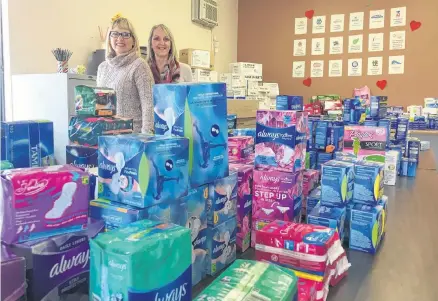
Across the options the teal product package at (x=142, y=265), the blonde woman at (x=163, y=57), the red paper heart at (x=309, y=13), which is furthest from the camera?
the red paper heart at (x=309, y=13)

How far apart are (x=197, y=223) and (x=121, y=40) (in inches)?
62.7

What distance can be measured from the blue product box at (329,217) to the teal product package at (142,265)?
80cm

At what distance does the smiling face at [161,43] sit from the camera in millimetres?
2760

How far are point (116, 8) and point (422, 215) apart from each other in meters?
3.59

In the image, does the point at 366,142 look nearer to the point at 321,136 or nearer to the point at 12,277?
the point at 321,136

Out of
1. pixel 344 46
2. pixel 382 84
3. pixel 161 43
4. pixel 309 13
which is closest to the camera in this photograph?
pixel 161 43

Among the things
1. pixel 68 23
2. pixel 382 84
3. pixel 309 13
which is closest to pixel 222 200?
pixel 68 23

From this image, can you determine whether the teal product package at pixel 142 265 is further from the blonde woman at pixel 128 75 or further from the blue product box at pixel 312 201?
the blonde woman at pixel 128 75

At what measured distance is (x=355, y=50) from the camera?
619cm

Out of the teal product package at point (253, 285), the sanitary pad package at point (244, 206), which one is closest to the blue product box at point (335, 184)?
the sanitary pad package at point (244, 206)

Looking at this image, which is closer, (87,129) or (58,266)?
(58,266)

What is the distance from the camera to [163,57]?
2.84 metres

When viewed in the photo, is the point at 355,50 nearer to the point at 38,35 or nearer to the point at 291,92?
the point at 291,92

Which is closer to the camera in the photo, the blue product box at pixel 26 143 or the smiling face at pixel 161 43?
the blue product box at pixel 26 143
